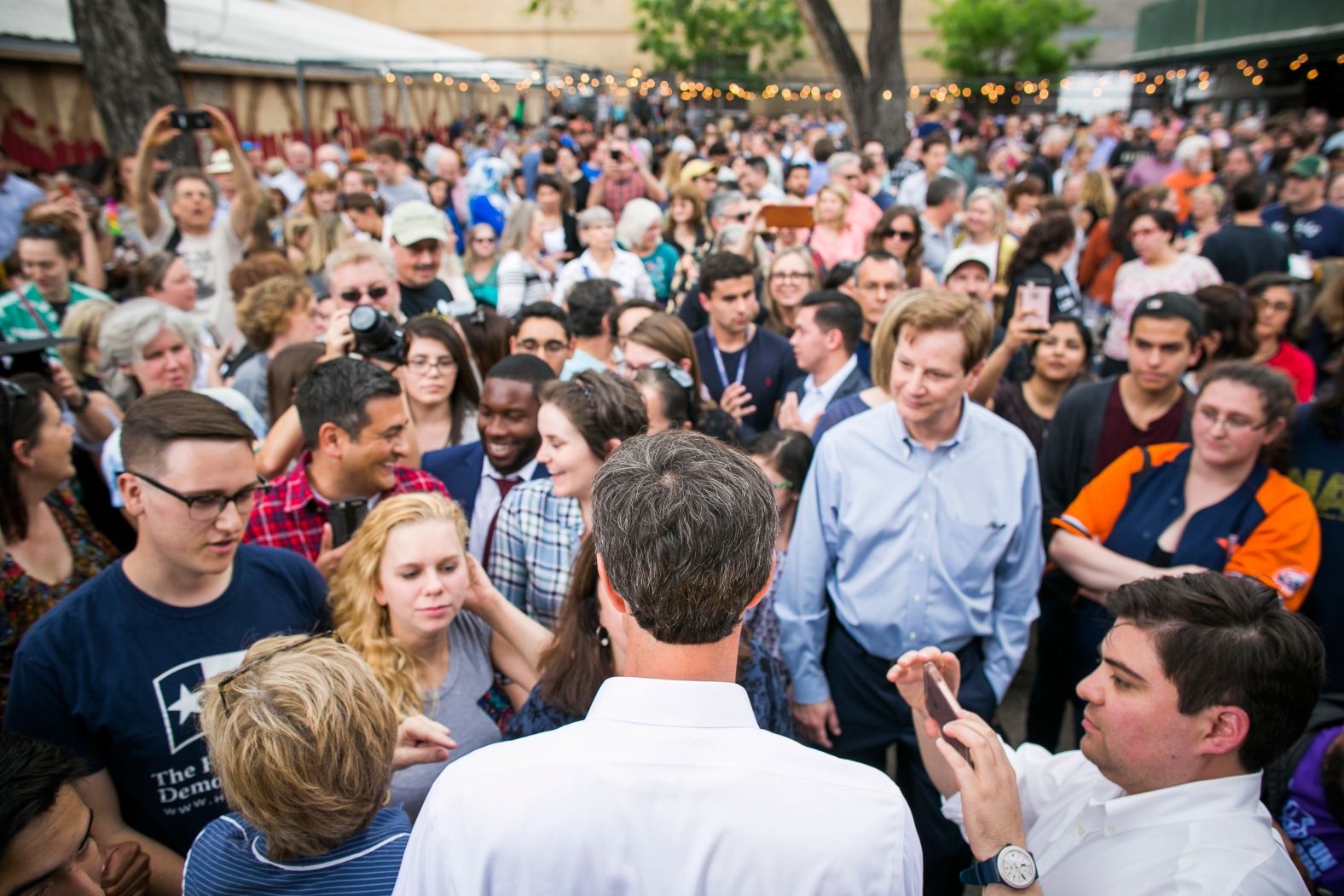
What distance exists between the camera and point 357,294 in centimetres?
411

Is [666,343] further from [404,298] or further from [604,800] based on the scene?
[604,800]

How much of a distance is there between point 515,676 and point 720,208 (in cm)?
572

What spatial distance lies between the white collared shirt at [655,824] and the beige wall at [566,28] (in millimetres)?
36638

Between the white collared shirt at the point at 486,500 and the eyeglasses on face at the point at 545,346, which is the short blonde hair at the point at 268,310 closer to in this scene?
the eyeglasses on face at the point at 545,346

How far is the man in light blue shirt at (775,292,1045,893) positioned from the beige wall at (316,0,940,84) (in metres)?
34.9

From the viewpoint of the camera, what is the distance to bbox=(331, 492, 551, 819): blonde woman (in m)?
2.13

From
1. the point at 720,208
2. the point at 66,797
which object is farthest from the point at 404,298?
the point at 66,797

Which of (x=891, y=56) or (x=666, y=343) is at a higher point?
(x=891, y=56)

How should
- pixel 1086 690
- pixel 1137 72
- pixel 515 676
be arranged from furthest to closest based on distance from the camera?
pixel 1137 72 → pixel 515 676 → pixel 1086 690

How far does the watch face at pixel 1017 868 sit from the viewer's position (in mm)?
1415

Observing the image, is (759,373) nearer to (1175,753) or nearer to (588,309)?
(588,309)

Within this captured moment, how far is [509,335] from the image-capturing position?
4.30 m

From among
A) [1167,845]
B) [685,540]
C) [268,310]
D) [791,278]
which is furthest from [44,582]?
[791,278]

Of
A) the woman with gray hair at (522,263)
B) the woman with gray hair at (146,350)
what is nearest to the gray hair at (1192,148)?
the woman with gray hair at (522,263)
